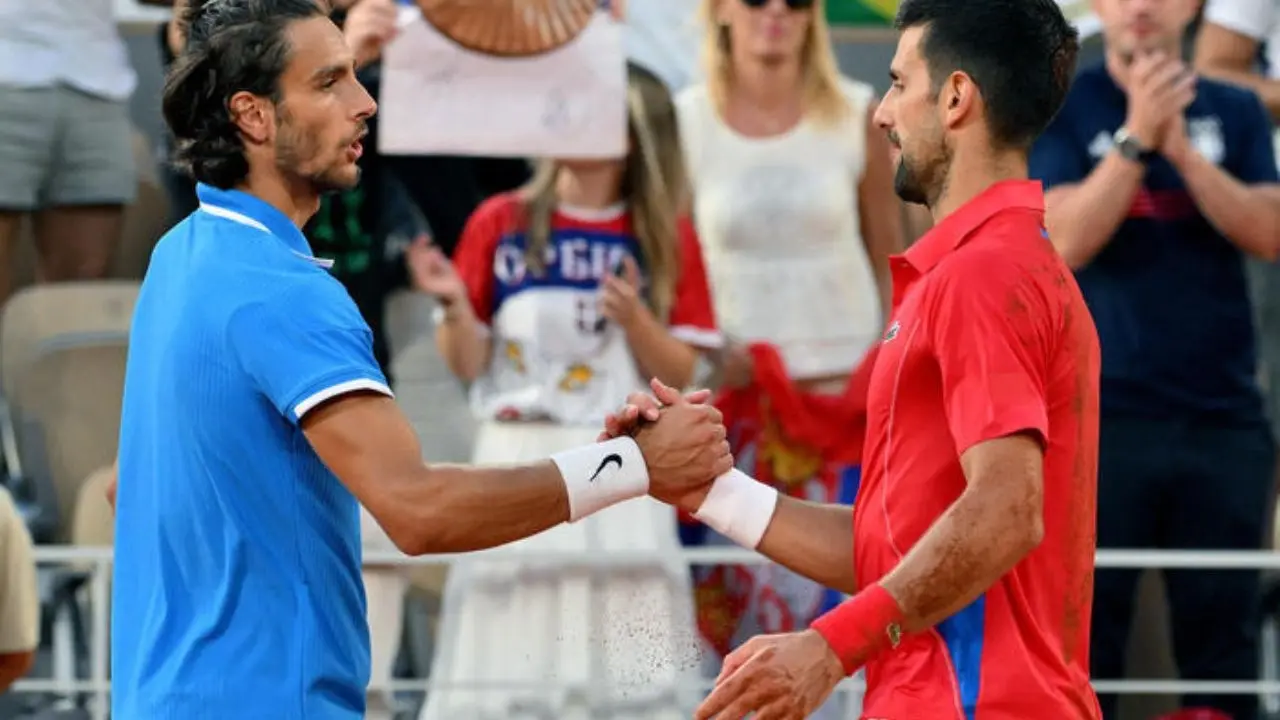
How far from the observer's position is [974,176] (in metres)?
3.44

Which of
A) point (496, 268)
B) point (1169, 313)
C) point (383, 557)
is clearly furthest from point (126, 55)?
point (1169, 313)

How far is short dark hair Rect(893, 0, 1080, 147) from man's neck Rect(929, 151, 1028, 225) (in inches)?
1.1

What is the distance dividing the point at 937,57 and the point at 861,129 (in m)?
2.46

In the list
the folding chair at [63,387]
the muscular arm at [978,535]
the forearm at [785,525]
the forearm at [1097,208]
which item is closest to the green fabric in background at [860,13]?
the forearm at [1097,208]

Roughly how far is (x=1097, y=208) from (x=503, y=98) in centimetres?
149

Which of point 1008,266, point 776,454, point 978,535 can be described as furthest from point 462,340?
point 978,535

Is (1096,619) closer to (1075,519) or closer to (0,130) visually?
(1075,519)

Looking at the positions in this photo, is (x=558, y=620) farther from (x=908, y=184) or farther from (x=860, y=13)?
(x=860, y=13)

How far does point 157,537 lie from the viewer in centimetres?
334

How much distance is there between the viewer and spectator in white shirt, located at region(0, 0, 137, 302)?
6.10 m

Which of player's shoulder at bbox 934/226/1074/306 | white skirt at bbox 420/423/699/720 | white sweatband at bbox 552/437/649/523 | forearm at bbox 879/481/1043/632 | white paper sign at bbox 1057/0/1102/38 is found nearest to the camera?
forearm at bbox 879/481/1043/632

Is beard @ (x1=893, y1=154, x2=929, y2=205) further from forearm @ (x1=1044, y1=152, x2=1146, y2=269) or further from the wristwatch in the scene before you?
the wristwatch

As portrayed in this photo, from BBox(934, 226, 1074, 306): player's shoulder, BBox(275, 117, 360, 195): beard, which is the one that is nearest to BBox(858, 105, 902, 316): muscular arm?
BBox(934, 226, 1074, 306): player's shoulder

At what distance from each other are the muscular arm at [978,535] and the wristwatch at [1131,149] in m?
2.35
